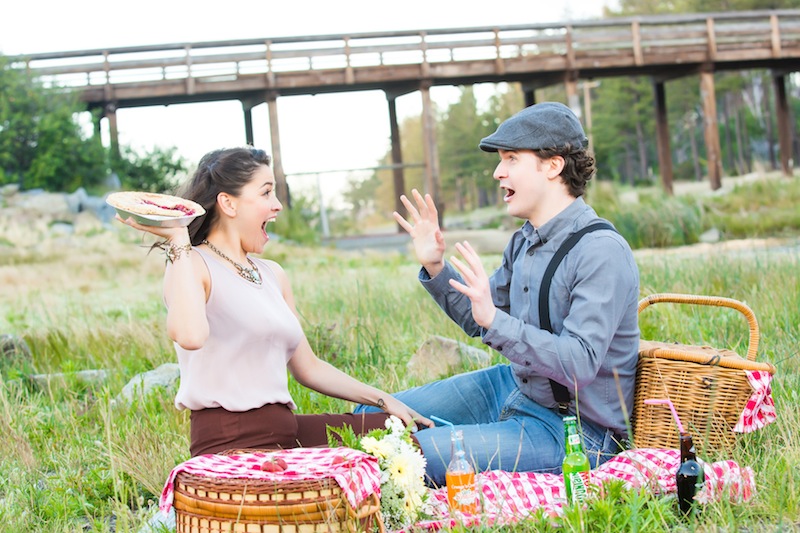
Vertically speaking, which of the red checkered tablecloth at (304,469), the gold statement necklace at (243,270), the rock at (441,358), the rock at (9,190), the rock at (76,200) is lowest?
the rock at (441,358)

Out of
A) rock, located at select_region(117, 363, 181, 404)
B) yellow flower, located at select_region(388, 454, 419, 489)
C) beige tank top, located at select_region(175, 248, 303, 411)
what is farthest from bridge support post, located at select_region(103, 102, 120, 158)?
yellow flower, located at select_region(388, 454, 419, 489)

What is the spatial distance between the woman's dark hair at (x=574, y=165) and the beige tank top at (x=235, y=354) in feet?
3.72

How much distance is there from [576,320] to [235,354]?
115cm

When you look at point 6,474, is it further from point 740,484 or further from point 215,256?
point 740,484

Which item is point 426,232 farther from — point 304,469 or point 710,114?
point 710,114

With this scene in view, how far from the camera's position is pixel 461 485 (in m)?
3.08

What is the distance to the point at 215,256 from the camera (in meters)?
3.57

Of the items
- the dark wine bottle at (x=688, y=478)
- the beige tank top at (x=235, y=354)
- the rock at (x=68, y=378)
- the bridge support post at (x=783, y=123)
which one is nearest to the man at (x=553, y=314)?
the dark wine bottle at (x=688, y=478)

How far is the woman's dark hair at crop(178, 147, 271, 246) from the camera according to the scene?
143 inches

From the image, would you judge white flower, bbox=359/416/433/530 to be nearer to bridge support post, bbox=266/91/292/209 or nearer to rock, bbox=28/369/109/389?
rock, bbox=28/369/109/389

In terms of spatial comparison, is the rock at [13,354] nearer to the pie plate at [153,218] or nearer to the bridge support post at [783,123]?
the pie plate at [153,218]

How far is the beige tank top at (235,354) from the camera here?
3363 mm

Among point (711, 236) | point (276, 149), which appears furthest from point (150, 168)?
point (711, 236)

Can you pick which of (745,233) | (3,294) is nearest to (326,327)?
(3,294)
